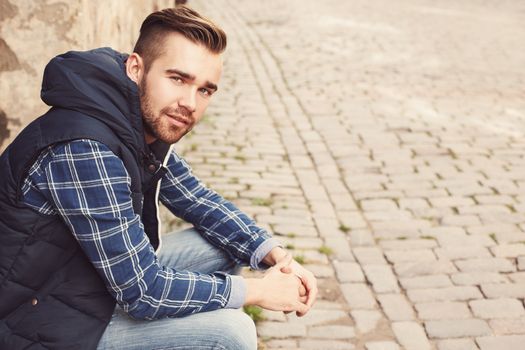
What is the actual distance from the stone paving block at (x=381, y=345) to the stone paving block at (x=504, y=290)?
0.74 metres

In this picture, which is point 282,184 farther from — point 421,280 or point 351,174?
point 421,280

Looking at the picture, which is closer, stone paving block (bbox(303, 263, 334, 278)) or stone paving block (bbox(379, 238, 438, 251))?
stone paving block (bbox(303, 263, 334, 278))

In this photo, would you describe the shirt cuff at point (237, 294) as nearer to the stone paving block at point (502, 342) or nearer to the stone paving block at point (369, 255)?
the stone paving block at point (502, 342)

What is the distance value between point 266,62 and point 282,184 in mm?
4545

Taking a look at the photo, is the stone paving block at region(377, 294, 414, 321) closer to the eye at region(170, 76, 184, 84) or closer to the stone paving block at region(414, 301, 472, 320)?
the stone paving block at region(414, 301, 472, 320)

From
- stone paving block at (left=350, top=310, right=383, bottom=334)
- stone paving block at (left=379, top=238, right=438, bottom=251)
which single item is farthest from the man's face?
stone paving block at (left=379, top=238, right=438, bottom=251)

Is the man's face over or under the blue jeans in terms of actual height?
over

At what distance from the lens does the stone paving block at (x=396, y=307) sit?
3.61 metres

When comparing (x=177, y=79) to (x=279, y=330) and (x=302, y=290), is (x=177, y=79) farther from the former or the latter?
(x=279, y=330)

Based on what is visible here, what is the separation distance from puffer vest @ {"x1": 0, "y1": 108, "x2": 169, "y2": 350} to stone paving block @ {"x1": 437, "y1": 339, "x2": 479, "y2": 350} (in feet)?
5.85

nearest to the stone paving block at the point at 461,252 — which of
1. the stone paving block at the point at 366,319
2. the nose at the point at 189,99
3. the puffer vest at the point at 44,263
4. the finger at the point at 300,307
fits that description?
the stone paving block at the point at 366,319

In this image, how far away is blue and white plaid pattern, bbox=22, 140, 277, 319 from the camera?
210 cm

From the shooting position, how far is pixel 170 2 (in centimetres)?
694

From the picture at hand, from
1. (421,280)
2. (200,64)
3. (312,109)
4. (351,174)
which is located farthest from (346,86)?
(200,64)
